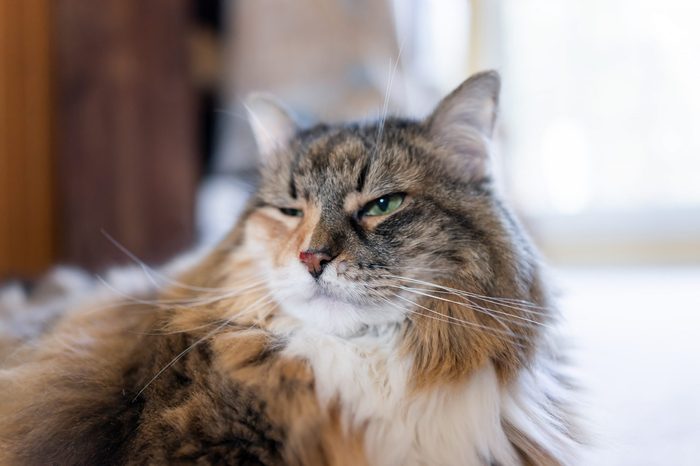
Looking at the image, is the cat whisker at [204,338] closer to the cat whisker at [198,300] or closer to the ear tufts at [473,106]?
the cat whisker at [198,300]

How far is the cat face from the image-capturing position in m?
1.03

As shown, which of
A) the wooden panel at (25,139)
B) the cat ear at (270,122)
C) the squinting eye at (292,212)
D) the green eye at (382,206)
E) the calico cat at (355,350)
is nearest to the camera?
the calico cat at (355,350)

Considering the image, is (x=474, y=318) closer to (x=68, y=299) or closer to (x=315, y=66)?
(x=68, y=299)

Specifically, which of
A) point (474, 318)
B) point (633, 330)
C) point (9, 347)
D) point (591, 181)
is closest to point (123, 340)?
point (9, 347)

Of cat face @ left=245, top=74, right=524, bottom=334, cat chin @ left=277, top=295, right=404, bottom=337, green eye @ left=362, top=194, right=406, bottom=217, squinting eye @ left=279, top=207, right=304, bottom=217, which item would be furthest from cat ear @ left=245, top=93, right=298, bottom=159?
cat chin @ left=277, top=295, right=404, bottom=337

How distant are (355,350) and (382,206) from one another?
275 millimetres

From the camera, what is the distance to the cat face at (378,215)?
1.03 metres

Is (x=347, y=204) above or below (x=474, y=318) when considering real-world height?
above

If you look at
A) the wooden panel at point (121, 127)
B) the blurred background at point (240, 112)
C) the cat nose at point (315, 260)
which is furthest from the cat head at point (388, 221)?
the wooden panel at point (121, 127)

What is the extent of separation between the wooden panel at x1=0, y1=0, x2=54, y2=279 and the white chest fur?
191 cm

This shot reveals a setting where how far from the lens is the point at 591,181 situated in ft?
11.5

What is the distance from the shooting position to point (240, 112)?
8.87ft

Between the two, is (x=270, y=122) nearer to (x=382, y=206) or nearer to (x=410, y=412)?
(x=382, y=206)

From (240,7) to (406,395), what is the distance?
228cm
